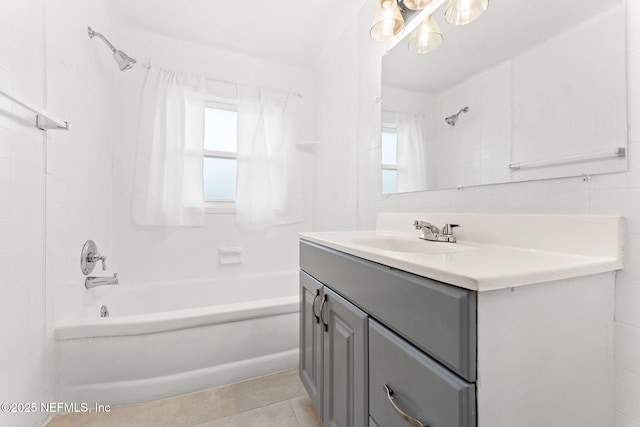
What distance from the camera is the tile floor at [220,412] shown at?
46.0 inches

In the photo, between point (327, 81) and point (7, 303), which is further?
point (327, 81)

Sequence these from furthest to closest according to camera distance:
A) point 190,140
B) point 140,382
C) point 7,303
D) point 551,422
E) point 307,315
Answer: point 190,140, point 140,382, point 307,315, point 7,303, point 551,422

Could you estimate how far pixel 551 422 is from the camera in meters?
0.51

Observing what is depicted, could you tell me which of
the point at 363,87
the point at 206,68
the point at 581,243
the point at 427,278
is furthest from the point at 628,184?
the point at 206,68

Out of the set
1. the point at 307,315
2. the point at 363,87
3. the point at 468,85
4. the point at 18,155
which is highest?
the point at 363,87

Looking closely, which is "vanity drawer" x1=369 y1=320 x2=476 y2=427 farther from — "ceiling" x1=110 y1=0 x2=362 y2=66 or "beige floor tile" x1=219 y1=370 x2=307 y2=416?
"ceiling" x1=110 y1=0 x2=362 y2=66

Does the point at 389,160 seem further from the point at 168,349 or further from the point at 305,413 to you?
the point at 168,349

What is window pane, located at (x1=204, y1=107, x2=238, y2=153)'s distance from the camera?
2332mm

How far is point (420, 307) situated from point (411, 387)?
0.60 ft

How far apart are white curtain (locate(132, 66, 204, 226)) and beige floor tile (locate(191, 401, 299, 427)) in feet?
4.70

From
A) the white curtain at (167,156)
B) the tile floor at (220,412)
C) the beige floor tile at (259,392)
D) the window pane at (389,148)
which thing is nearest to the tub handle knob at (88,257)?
the white curtain at (167,156)

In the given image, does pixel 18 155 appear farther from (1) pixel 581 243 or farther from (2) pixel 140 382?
(1) pixel 581 243

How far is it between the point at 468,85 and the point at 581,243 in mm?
736

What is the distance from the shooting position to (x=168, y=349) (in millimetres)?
1309
